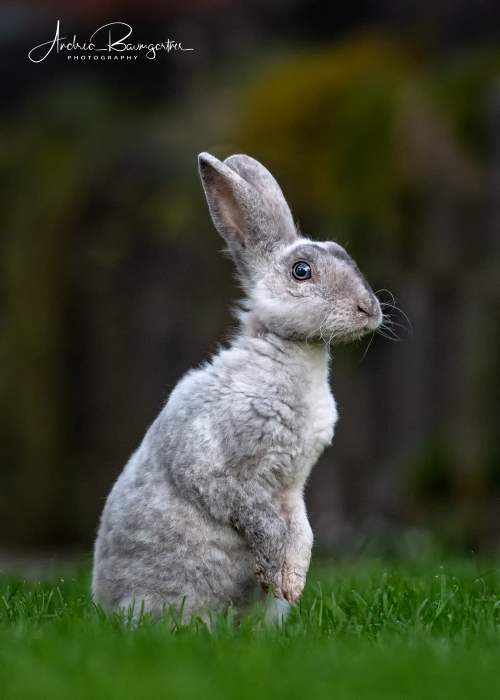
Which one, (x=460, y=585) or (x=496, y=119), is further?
(x=496, y=119)

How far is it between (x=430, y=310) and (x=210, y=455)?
4.83 m

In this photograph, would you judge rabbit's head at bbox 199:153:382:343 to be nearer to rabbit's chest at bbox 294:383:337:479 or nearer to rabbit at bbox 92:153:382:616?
rabbit at bbox 92:153:382:616

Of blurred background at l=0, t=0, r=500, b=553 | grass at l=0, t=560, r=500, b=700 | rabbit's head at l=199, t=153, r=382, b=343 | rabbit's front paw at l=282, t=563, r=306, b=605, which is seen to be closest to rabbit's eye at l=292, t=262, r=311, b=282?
rabbit's head at l=199, t=153, r=382, b=343

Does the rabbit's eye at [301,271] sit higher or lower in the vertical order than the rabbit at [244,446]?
higher

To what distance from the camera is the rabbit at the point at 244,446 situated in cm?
403

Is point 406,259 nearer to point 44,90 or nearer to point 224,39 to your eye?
point 224,39

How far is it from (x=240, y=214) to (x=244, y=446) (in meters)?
1.01

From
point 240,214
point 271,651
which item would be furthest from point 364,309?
point 271,651

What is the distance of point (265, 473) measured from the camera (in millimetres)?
4082

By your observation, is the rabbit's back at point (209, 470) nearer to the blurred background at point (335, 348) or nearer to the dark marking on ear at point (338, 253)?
the dark marking on ear at point (338, 253)

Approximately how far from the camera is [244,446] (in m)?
4.03

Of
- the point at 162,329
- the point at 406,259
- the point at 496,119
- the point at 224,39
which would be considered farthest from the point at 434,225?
the point at 224,39
